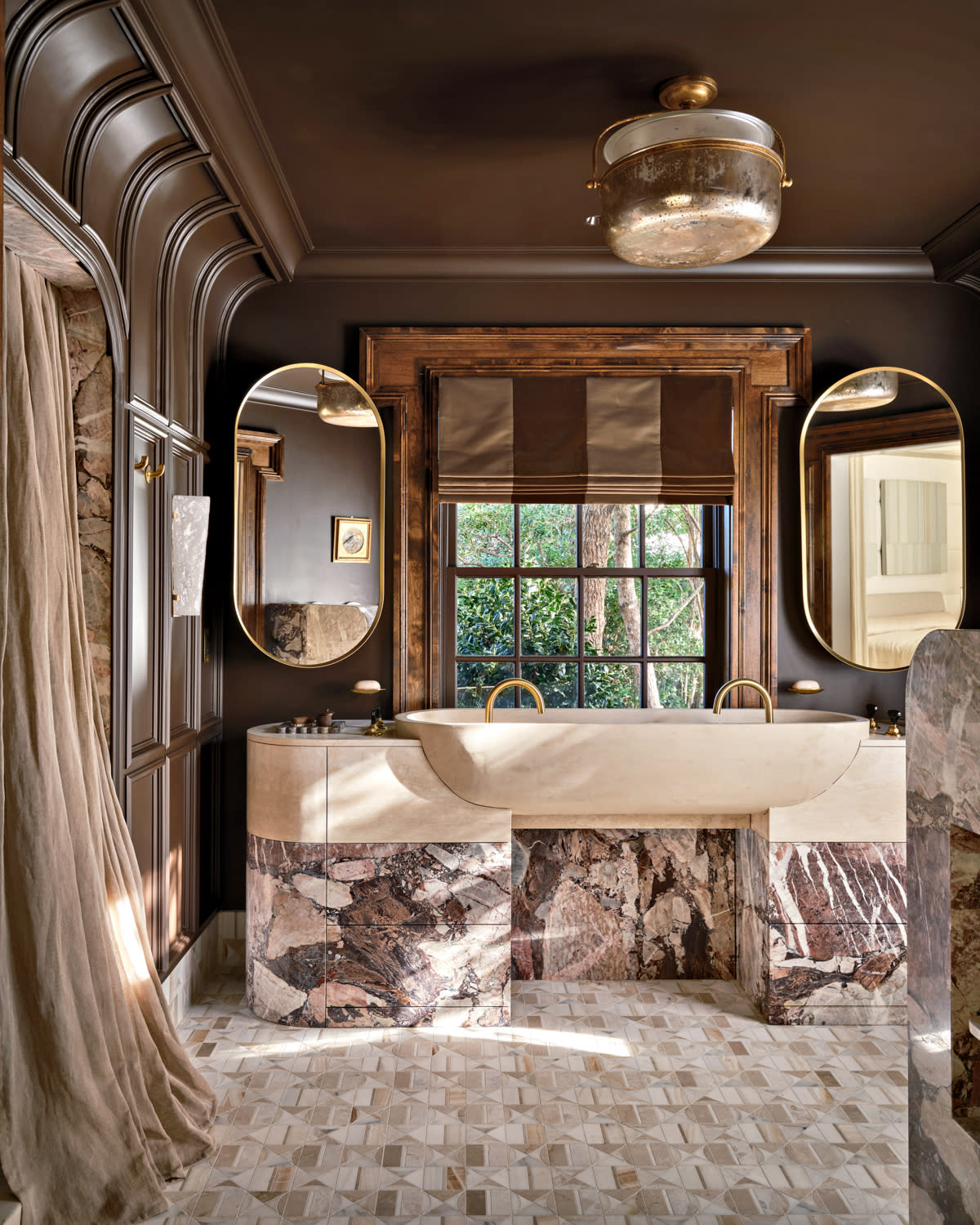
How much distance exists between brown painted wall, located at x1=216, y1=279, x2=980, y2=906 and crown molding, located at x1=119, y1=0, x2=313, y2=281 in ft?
0.89

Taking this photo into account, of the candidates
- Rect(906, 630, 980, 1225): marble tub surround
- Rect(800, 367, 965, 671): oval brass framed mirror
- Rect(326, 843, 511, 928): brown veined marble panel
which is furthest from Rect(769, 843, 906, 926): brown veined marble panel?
Rect(906, 630, 980, 1225): marble tub surround

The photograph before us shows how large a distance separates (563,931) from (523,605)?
1198 mm

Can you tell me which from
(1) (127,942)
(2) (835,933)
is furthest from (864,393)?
(1) (127,942)

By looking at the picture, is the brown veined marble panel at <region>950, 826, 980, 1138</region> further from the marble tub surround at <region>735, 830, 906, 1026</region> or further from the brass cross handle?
the brass cross handle

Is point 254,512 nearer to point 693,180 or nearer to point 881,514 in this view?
point 693,180

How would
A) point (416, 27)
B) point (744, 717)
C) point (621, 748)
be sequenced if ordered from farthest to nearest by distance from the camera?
point (744, 717) → point (621, 748) → point (416, 27)

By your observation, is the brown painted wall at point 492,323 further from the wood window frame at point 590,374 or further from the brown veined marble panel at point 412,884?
the brown veined marble panel at point 412,884

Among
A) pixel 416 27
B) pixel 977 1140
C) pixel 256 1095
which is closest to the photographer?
pixel 977 1140

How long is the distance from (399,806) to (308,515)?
3.65ft

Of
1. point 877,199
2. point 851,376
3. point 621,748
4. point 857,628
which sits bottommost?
point 621,748

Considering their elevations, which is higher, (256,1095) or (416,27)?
(416,27)

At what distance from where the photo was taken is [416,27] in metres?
2.06

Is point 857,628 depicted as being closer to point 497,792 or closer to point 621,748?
point 621,748

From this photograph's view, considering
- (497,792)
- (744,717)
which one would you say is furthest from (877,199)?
(497,792)
